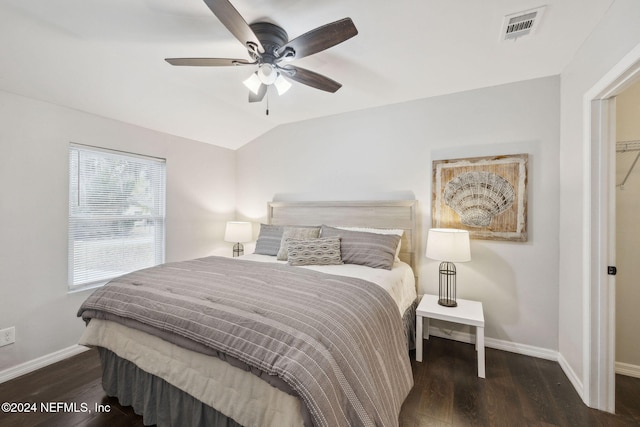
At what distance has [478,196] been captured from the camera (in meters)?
2.58

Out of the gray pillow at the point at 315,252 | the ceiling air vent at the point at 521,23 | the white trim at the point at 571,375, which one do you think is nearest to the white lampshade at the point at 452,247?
the gray pillow at the point at 315,252

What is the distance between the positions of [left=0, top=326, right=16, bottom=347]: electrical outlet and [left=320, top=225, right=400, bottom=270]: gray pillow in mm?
2722

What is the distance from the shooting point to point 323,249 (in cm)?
262

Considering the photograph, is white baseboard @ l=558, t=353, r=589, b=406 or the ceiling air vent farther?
white baseboard @ l=558, t=353, r=589, b=406

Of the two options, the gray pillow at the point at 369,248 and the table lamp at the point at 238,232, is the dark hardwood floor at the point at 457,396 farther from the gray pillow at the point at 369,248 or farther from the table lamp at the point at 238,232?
the table lamp at the point at 238,232

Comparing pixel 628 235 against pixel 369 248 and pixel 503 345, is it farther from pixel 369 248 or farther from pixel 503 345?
pixel 369 248

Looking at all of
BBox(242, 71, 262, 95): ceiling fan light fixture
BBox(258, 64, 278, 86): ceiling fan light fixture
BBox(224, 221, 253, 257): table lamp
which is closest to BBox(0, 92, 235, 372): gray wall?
BBox(224, 221, 253, 257): table lamp

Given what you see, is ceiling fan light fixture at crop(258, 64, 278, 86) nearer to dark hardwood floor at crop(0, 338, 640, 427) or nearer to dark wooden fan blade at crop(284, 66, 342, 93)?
dark wooden fan blade at crop(284, 66, 342, 93)

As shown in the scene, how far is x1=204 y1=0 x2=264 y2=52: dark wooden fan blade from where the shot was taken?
128 centimetres

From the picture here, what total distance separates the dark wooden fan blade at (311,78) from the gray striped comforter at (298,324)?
1.44m

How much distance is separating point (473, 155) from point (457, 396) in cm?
204

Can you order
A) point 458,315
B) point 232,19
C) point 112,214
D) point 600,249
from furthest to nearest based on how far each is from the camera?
point 112,214
point 458,315
point 600,249
point 232,19

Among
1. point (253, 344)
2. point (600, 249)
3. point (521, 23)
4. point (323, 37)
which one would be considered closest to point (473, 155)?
point (521, 23)

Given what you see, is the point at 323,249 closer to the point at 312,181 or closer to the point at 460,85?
the point at 312,181
